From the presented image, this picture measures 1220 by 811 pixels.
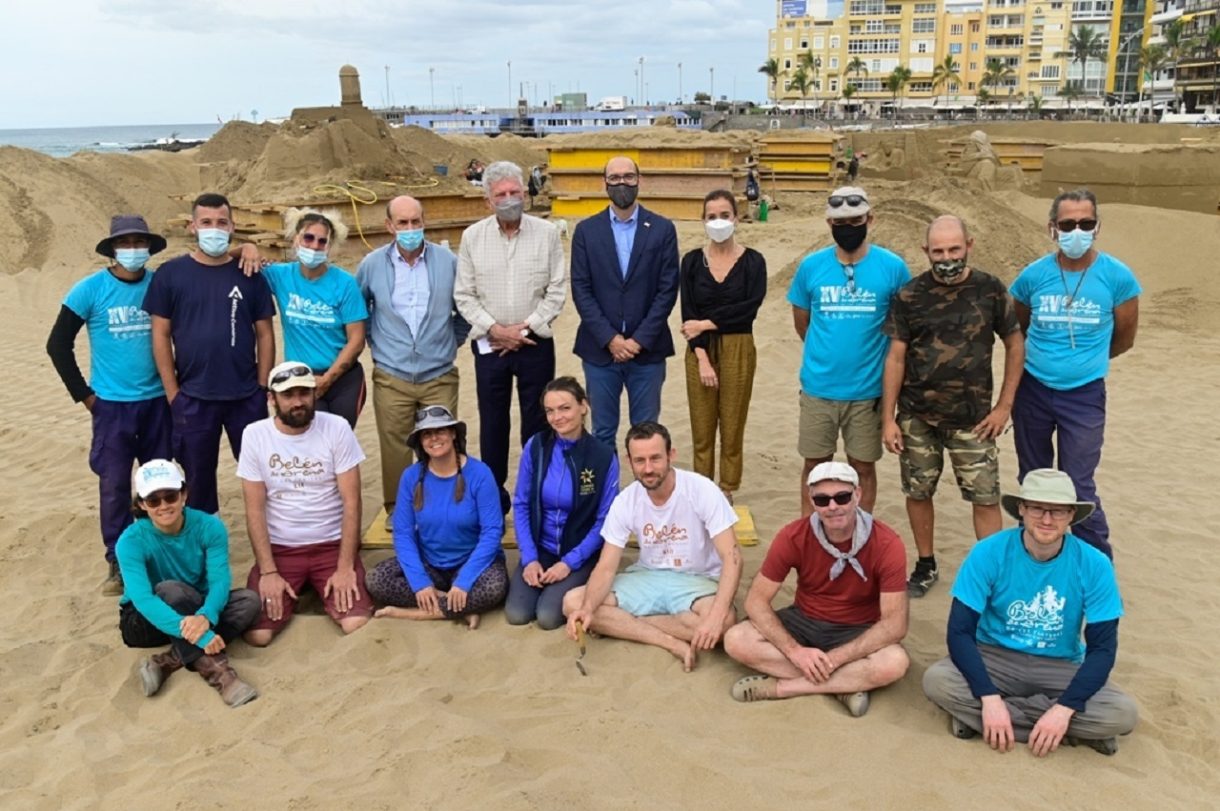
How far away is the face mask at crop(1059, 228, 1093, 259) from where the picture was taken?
4.46 metres

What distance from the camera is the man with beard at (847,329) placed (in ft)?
15.8

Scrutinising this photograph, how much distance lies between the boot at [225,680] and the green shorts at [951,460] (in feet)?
10.8

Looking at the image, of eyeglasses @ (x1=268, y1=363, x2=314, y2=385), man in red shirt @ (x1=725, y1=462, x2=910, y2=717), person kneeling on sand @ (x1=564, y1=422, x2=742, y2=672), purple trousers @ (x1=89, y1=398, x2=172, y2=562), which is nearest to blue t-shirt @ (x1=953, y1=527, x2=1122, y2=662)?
man in red shirt @ (x1=725, y1=462, x2=910, y2=717)

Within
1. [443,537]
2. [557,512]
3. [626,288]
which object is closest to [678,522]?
[557,512]

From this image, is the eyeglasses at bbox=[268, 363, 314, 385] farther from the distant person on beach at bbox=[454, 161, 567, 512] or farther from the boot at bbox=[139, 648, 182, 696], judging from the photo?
the boot at bbox=[139, 648, 182, 696]

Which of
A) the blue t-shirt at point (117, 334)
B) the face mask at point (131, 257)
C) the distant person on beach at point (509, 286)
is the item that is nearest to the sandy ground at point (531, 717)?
the blue t-shirt at point (117, 334)

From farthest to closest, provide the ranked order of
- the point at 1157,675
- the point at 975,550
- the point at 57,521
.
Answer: the point at 57,521
the point at 1157,675
the point at 975,550

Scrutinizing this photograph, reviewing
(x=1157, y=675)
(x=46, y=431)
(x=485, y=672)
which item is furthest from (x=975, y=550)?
(x=46, y=431)

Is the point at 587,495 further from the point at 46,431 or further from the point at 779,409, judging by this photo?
the point at 46,431

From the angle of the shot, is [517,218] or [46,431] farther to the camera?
[46,431]

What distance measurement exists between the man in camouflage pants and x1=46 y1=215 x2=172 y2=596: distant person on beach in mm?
3918

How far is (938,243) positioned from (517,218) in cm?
225

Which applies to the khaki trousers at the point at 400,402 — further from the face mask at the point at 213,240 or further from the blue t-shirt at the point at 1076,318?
the blue t-shirt at the point at 1076,318

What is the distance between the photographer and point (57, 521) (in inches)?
241
